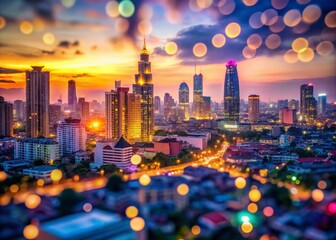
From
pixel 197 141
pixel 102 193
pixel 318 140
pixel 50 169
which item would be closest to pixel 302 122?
pixel 318 140

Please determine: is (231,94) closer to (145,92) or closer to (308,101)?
(308,101)

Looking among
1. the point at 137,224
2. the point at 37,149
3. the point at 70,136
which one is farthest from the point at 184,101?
the point at 137,224

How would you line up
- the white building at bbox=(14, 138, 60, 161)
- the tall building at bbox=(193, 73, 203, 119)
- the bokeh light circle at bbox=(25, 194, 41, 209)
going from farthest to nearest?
1. the tall building at bbox=(193, 73, 203, 119)
2. the white building at bbox=(14, 138, 60, 161)
3. the bokeh light circle at bbox=(25, 194, 41, 209)

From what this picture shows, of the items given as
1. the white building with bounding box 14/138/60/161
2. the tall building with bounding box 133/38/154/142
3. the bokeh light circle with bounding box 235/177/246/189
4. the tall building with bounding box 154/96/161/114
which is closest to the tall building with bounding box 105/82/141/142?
the tall building with bounding box 133/38/154/142

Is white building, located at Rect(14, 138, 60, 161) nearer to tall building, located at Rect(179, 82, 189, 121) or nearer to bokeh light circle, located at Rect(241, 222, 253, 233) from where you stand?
bokeh light circle, located at Rect(241, 222, 253, 233)

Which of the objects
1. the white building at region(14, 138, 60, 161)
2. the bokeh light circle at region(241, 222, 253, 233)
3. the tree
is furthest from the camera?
the white building at region(14, 138, 60, 161)

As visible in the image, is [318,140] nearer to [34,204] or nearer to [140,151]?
[140,151]

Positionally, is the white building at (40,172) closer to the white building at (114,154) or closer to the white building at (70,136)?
the white building at (114,154)

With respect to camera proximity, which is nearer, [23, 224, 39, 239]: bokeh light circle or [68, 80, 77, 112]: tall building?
[23, 224, 39, 239]: bokeh light circle

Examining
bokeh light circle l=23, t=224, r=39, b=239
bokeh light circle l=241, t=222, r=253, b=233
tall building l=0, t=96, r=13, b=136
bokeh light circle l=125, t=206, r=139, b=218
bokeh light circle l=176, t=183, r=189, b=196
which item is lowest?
bokeh light circle l=241, t=222, r=253, b=233
